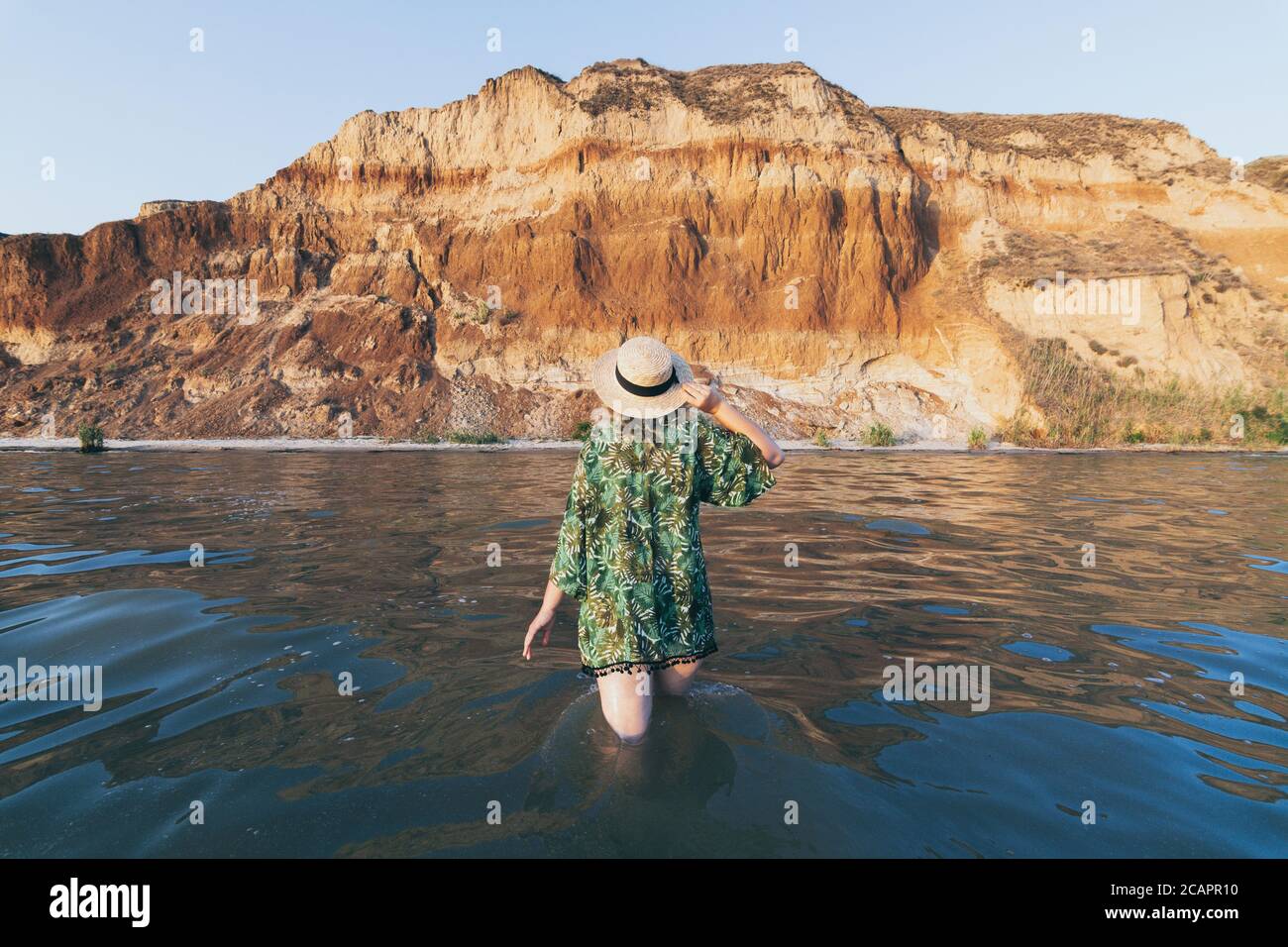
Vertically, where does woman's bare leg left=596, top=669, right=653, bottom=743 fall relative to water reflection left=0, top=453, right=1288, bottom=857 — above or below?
above

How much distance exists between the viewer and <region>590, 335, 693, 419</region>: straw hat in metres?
3.14

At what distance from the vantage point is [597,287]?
4403 cm

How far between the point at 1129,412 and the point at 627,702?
43.9 metres

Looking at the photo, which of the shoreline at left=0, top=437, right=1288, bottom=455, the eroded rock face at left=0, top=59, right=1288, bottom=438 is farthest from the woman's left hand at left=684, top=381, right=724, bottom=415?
the eroded rock face at left=0, top=59, right=1288, bottom=438

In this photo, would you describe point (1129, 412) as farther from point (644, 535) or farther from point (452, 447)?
point (644, 535)

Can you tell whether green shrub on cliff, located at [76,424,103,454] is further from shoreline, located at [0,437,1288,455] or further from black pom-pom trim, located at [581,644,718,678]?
black pom-pom trim, located at [581,644,718,678]

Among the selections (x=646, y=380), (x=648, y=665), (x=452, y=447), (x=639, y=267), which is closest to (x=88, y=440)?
(x=452, y=447)

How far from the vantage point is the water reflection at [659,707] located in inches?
114

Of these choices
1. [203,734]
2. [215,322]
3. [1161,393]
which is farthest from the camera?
[215,322]

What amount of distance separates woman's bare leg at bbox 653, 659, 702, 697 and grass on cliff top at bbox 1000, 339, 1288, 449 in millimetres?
38050

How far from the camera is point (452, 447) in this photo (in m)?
34.5
